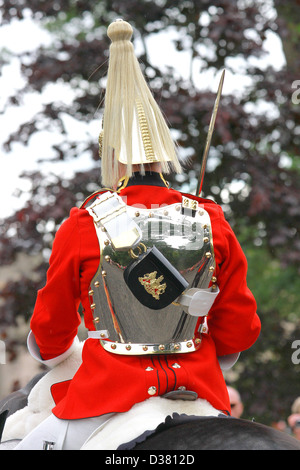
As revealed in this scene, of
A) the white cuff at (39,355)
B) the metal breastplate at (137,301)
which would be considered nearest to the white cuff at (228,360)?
the metal breastplate at (137,301)

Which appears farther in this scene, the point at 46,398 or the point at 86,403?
the point at 46,398

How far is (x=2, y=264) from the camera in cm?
582

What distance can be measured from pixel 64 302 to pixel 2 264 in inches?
133

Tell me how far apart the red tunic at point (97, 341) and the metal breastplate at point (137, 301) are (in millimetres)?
53

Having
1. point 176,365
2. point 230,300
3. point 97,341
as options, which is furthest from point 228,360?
point 97,341

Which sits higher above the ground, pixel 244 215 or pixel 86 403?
pixel 86 403

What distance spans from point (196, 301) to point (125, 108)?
80cm

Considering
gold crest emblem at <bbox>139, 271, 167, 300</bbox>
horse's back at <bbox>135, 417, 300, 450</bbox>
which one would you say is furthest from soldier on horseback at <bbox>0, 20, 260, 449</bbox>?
horse's back at <bbox>135, 417, 300, 450</bbox>

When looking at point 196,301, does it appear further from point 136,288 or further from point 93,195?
point 93,195

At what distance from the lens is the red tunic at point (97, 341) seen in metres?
2.44

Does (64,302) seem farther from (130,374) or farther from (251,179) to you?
(251,179)

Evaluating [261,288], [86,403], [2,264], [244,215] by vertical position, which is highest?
[86,403]

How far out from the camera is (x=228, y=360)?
115 inches
